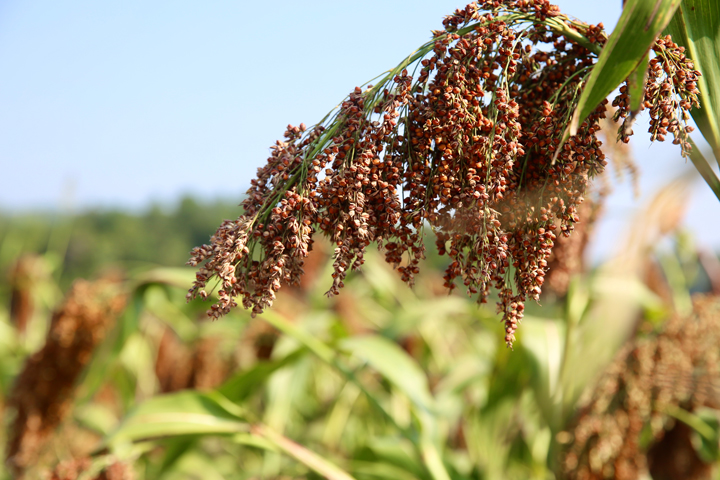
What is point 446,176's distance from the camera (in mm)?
1143

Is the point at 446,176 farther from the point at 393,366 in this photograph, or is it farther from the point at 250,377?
the point at 250,377

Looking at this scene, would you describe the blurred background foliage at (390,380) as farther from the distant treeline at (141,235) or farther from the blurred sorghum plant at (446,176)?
the distant treeline at (141,235)

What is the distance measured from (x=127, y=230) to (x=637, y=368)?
45.6 meters

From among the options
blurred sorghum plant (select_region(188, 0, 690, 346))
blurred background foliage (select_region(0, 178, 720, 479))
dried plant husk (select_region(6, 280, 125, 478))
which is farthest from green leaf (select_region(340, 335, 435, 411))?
dried plant husk (select_region(6, 280, 125, 478))

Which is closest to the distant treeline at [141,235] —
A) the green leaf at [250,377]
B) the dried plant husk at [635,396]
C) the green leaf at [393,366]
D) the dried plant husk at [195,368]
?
the dried plant husk at [195,368]

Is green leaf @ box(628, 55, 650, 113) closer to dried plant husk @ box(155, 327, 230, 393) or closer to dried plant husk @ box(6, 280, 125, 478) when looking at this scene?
dried plant husk @ box(6, 280, 125, 478)

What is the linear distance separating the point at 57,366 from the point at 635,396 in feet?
11.8

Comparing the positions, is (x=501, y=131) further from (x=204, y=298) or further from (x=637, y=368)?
(x=637, y=368)

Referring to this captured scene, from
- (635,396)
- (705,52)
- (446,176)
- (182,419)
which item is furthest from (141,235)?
(705,52)

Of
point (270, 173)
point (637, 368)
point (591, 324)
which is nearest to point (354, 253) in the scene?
point (270, 173)

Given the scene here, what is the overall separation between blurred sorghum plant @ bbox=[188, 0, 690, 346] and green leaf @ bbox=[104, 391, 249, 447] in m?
1.65

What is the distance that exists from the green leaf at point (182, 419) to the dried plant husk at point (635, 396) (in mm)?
1628

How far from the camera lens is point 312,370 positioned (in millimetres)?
6340

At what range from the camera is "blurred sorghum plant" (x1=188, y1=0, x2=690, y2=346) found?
113 cm
